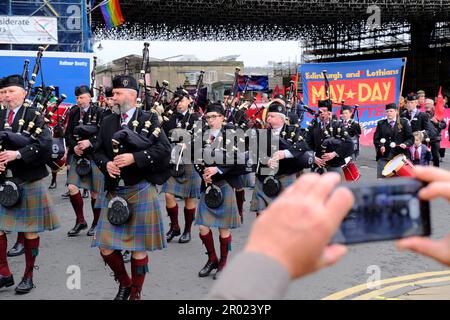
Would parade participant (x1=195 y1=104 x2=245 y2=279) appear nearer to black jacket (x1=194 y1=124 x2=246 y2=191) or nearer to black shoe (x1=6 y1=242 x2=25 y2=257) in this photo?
black jacket (x1=194 y1=124 x2=246 y2=191)

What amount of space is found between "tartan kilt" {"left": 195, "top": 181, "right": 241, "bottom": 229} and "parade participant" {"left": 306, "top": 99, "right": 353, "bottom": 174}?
7.66ft

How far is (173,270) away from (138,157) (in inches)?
63.3

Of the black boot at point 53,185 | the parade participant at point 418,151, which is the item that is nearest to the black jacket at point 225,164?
the parade participant at point 418,151

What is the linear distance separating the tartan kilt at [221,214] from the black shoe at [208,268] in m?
0.38

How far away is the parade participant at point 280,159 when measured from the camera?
225 inches

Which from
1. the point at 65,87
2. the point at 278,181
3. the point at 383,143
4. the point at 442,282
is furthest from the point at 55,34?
the point at 442,282

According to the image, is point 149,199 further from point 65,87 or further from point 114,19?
point 114,19

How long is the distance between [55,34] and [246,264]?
1740cm

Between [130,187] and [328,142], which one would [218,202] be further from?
[328,142]

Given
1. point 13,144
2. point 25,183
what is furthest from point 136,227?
point 13,144

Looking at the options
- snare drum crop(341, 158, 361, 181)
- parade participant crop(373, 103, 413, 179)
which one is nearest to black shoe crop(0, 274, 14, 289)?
snare drum crop(341, 158, 361, 181)

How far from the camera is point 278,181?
574 cm

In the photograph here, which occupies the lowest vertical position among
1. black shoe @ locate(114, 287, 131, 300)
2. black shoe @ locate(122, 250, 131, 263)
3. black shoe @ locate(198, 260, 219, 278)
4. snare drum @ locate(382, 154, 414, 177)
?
black shoe @ locate(122, 250, 131, 263)

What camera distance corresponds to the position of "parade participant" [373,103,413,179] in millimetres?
8094
